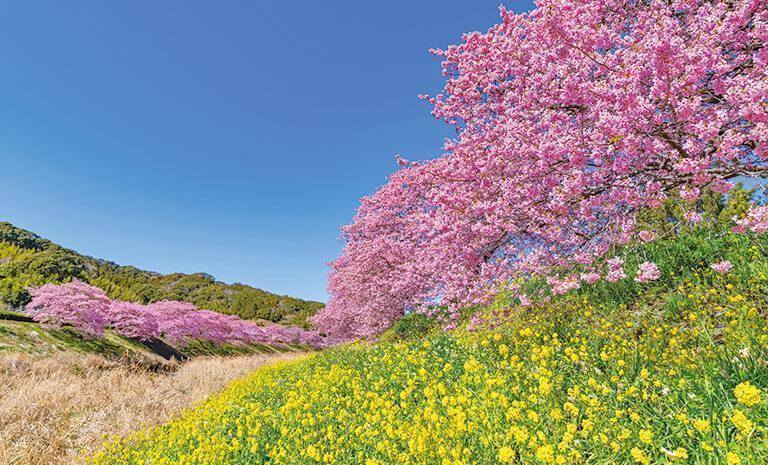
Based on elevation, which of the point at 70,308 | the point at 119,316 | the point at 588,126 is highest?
the point at 588,126

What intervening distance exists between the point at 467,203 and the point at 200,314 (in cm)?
2588

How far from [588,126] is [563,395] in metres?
5.42

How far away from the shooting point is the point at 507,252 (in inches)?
356

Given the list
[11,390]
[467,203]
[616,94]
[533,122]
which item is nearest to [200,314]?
[11,390]

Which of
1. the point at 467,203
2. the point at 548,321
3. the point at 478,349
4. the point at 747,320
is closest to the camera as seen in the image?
the point at 747,320

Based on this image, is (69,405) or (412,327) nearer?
(69,405)

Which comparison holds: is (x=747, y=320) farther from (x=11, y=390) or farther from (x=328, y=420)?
(x=11, y=390)

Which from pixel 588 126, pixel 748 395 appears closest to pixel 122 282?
pixel 588 126

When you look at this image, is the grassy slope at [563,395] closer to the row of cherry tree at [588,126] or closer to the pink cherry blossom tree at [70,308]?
the row of cherry tree at [588,126]

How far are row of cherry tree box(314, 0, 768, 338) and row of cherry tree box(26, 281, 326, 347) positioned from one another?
17071 millimetres

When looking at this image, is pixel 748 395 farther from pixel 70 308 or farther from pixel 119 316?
pixel 119 316

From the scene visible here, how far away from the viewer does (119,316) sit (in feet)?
62.2

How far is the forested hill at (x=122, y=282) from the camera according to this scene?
74.9 ft

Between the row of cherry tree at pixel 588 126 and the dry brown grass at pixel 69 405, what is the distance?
789cm
